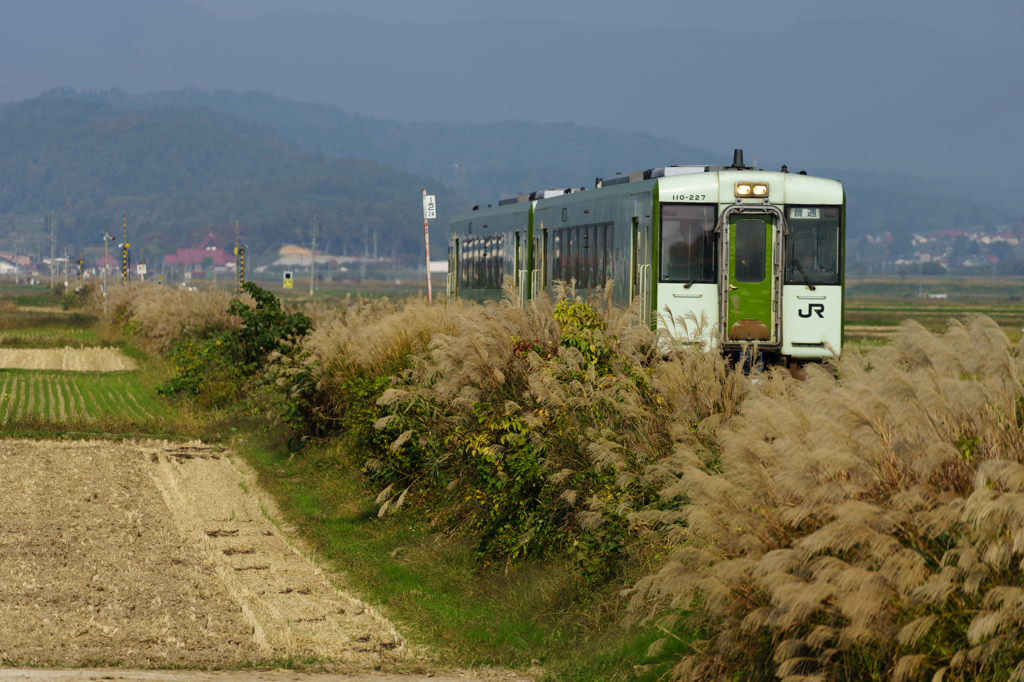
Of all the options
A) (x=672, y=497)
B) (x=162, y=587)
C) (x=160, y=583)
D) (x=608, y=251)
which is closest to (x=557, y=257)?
(x=608, y=251)

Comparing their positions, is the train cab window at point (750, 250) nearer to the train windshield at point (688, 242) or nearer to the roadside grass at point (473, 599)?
the train windshield at point (688, 242)

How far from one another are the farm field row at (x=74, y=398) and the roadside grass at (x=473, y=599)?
12.2m

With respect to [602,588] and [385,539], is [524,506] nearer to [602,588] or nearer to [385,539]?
[602,588]

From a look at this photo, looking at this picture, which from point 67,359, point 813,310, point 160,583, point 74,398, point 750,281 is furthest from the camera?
point 67,359

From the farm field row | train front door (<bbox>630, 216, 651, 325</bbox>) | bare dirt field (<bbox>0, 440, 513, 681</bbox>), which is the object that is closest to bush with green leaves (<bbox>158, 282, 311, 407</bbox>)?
the farm field row

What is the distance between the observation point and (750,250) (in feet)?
60.7

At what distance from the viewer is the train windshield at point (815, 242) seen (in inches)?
736

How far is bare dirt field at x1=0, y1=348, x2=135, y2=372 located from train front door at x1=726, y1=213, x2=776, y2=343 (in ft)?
83.3

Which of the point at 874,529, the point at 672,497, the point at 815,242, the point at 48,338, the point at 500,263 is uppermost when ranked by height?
the point at 815,242

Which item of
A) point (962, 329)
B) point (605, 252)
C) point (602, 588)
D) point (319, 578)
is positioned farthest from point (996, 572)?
point (605, 252)

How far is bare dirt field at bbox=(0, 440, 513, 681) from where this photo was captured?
9.03 meters

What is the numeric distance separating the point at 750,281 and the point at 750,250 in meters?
0.49

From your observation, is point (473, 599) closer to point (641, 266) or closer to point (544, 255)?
point (641, 266)

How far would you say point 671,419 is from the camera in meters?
9.68
